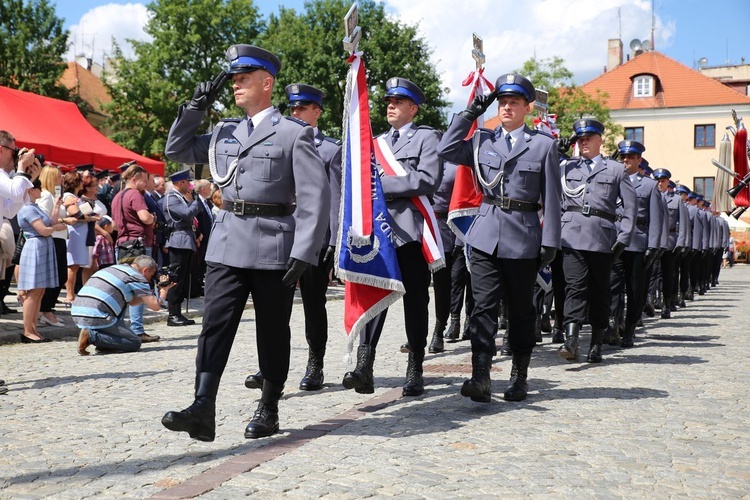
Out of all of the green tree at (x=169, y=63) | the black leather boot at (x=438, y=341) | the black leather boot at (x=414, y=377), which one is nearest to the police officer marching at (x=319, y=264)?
the black leather boot at (x=414, y=377)

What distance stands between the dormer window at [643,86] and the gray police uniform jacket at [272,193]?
62845 millimetres

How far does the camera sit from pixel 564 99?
51906 mm

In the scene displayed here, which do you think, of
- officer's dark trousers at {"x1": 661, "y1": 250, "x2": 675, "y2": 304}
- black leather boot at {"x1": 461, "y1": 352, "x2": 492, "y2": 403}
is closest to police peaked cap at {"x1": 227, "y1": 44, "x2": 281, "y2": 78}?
black leather boot at {"x1": 461, "y1": 352, "x2": 492, "y2": 403}

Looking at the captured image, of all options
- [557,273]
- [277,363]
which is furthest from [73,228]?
[277,363]

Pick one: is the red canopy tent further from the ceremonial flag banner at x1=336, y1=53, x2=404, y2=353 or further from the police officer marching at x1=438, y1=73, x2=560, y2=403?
the police officer marching at x1=438, y1=73, x2=560, y2=403

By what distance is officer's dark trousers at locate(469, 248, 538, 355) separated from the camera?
22.3ft

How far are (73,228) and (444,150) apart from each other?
302 inches

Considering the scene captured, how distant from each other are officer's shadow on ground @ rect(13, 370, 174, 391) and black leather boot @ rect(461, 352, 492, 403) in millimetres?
3065

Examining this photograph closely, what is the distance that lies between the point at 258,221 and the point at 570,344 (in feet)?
15.4

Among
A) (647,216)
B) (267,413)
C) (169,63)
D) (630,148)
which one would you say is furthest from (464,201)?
(169,63)

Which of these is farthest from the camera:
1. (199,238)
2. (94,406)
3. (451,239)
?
(199,238)

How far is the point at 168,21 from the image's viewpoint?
5288 centimetres

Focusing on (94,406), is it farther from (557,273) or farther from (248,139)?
(557,273)

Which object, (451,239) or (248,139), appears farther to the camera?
(451,239)
